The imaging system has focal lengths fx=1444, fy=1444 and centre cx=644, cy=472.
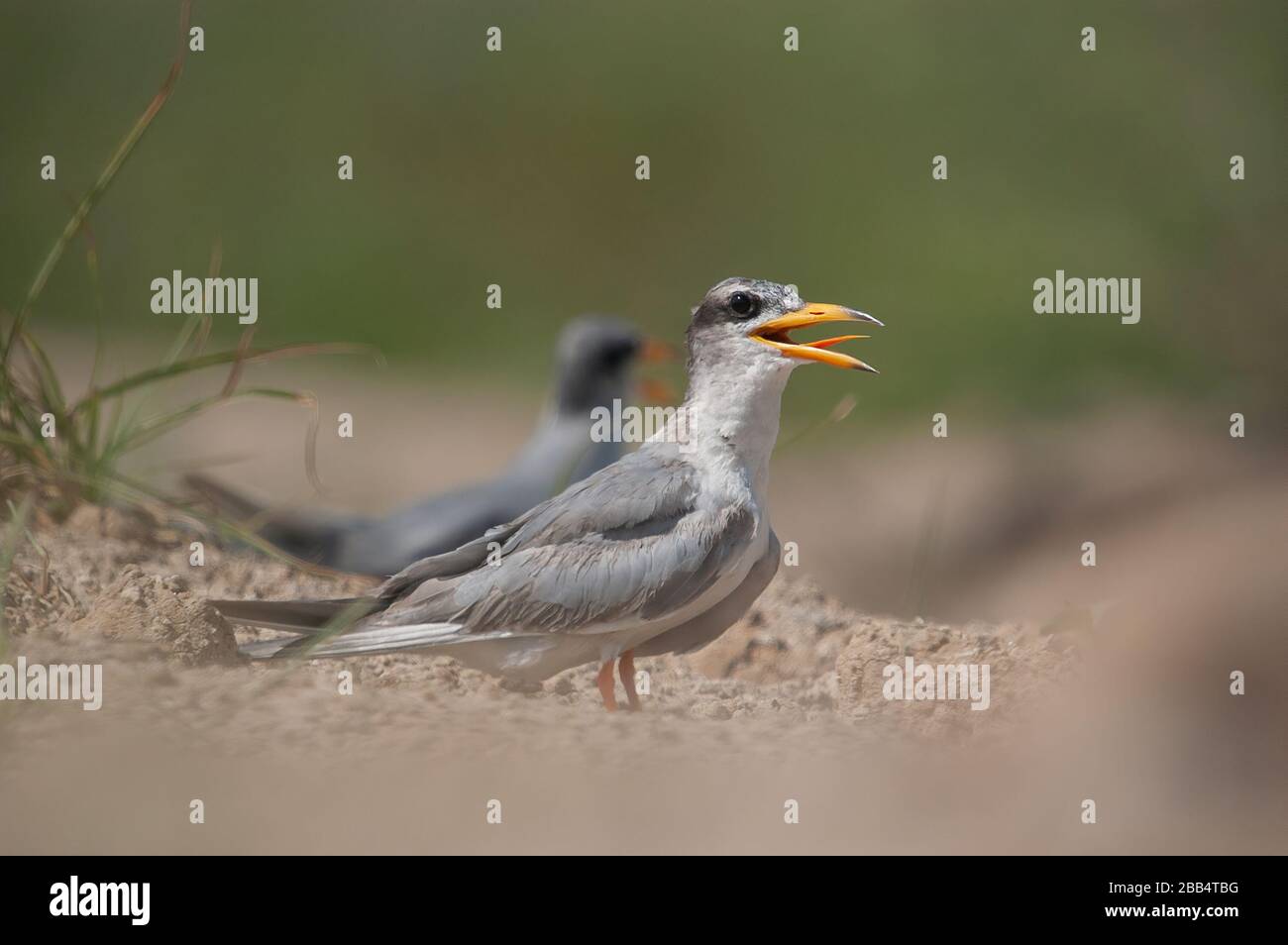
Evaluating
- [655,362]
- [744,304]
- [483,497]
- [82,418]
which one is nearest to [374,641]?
[744,304]

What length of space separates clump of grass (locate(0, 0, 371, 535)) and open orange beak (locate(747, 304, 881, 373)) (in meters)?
1.50

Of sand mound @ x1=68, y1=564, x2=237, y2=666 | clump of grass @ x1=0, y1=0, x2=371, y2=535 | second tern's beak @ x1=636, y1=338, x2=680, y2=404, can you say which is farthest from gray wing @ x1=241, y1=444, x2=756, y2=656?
second tern's beak @ x1=636, y1=338, x2=680, y2=404

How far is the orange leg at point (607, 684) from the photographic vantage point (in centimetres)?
352

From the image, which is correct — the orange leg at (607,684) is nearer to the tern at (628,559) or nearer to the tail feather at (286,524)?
the tern at (628,559)

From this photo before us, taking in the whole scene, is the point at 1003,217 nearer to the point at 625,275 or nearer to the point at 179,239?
Answer: the point at 625,275

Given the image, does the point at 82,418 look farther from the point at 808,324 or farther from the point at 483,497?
the point at 808,324

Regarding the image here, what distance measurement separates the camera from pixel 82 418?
4.61m

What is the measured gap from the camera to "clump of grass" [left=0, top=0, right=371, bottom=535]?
432 centimetres

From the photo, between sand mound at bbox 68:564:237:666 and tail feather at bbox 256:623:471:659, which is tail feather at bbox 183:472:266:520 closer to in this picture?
sand mound at bbox 68:564:237:666

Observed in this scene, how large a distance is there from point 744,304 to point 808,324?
17cm

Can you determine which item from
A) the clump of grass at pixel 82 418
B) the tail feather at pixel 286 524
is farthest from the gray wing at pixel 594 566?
the tail feather at pixel 286 524

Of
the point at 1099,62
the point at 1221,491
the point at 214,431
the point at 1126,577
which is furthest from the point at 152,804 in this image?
the point at 1099,62

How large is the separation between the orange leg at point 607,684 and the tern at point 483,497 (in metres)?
1.70

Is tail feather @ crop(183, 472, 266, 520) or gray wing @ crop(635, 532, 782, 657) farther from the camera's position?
tail feather @ crop(183, 472, 266, 520)
